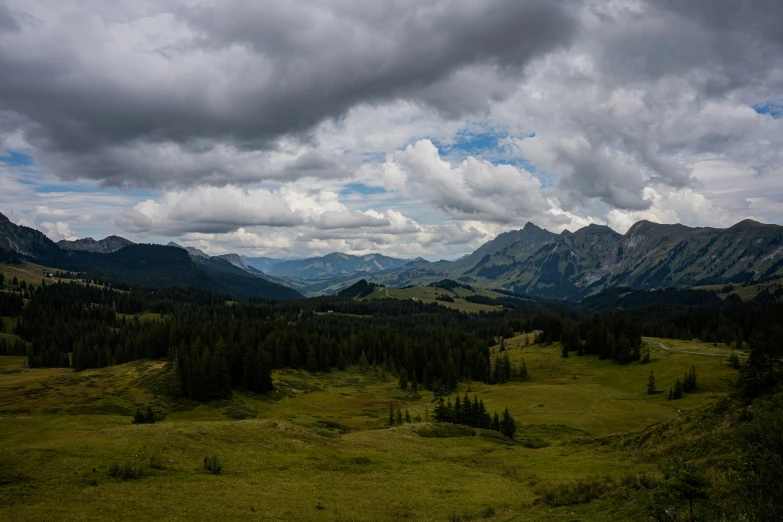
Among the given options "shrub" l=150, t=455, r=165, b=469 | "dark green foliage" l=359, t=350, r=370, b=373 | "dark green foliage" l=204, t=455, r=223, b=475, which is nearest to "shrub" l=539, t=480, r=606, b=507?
"dark green foliage" l=204, t=455, r=223, b=475

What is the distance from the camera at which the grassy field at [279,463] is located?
31.8 m

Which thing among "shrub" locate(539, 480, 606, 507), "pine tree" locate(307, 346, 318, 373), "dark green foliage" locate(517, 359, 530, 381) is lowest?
"dark green foliage" locate(517, 359, 530, 381)

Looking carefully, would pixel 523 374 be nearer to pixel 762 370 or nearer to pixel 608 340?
pixel 608 340

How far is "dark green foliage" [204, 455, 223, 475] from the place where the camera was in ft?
136

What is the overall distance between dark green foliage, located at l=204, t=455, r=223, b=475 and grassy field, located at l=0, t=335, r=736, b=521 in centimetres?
64

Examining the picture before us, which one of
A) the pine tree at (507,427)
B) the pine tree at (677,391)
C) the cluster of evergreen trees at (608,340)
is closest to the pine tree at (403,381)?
the pine tree at (507,427)

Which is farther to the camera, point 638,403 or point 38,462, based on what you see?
point 638,403

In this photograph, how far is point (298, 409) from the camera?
107 meters

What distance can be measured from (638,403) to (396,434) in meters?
77.5

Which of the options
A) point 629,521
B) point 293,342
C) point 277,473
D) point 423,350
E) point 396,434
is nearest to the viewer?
point 629,521

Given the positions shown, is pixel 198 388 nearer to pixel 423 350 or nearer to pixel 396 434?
pixel 396 434

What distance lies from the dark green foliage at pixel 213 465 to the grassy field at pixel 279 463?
2.09 ft

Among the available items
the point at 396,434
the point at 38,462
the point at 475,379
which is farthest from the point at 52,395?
the point at 475,379

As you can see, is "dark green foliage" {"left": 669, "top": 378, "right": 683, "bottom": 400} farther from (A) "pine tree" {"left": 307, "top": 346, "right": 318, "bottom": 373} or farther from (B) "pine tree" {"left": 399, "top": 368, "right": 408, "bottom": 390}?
(A) "pine tree" {"left": 307, "top": 346, "right": 318, "bottom": 373}
